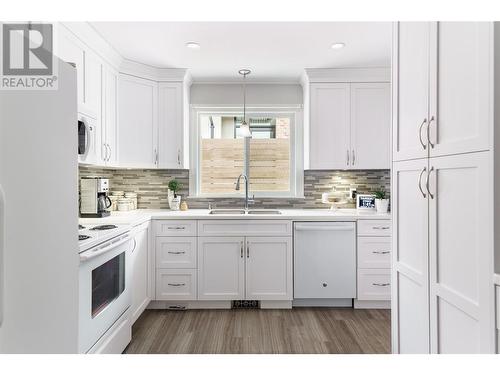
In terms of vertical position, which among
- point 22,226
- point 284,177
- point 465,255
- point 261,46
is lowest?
point 465,255

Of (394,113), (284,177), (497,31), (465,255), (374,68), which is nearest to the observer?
(497,31)

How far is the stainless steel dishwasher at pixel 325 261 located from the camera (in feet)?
9.84

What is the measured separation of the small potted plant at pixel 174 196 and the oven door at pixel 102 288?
3.41ft

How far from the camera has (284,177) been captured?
3730mm

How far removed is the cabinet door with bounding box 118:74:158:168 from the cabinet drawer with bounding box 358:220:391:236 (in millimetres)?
2127

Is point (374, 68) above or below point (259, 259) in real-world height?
above

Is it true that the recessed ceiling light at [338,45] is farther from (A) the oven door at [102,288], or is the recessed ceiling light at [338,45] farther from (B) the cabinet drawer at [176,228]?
(A) the oven door at [102,288]

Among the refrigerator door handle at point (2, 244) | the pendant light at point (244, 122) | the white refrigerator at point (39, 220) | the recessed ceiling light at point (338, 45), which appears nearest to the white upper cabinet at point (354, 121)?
the recessed ceiling light at point (338, 45)

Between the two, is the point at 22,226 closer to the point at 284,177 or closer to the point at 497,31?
the point at 497,31

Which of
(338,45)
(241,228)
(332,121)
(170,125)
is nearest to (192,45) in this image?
(170,125)

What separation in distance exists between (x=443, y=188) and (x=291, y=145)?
2493mm

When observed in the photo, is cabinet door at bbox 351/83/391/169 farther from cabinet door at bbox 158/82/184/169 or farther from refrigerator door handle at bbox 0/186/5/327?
refrigerator door handle at bbox 0/186/5/327

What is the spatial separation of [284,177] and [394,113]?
2.05 meters
